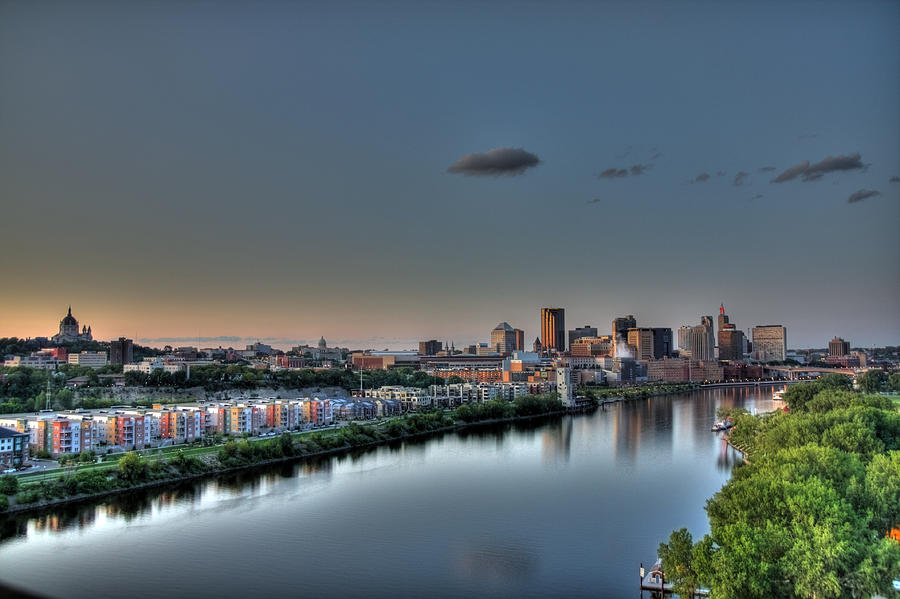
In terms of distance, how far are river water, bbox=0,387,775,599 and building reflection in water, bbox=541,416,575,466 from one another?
28 centimetres

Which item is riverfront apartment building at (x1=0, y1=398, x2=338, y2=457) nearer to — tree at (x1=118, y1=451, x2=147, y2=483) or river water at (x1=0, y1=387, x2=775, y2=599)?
tree at (x1=118, y1=451, x2=147, y2=483)

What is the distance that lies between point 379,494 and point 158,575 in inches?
88.2

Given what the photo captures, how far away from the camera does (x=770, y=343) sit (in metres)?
39.9

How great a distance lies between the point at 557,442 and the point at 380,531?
5.04 meters

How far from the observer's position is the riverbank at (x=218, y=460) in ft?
16.7

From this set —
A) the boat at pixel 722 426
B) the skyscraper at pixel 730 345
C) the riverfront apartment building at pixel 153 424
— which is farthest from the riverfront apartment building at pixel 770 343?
the riverfront apartment building at pixel 153 424

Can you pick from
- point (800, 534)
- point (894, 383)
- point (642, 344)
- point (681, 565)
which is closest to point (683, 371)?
point (642, 344)

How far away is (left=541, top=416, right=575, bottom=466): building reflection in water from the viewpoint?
7.78 meters

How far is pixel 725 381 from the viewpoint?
26.8m

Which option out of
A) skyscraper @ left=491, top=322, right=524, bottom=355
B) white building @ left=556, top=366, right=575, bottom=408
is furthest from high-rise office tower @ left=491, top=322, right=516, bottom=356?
white building @ left=556, top=366, right=575, bottom=408

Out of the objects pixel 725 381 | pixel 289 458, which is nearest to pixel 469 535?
pixel 289 458

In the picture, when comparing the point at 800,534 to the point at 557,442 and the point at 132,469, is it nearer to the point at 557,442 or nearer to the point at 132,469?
the point at 132,469

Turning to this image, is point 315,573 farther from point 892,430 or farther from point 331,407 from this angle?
point 331,407

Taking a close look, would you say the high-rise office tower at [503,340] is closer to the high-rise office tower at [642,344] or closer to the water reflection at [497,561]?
the high-rise office tower at [642,344]
